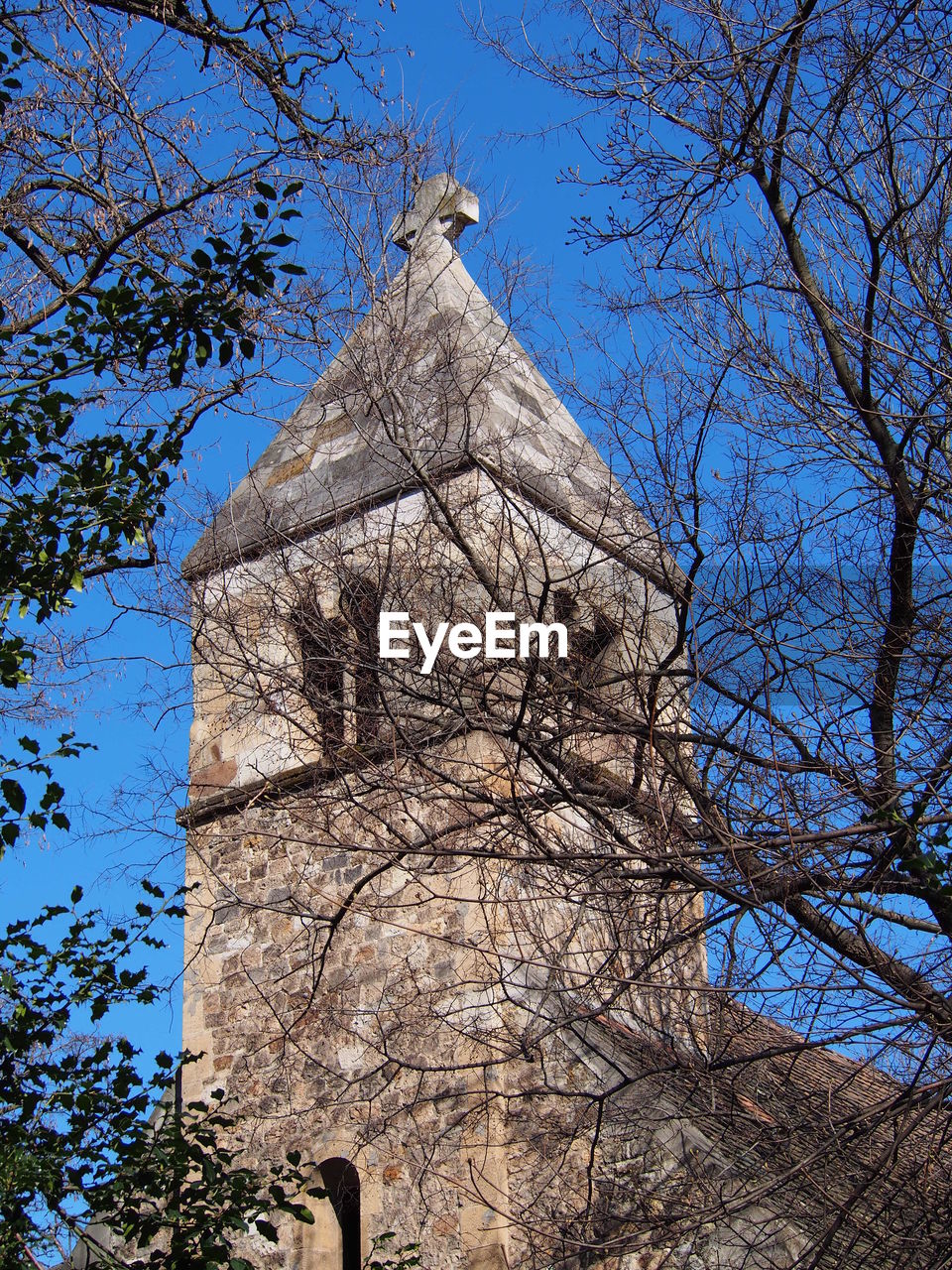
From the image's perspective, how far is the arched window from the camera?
7570mm

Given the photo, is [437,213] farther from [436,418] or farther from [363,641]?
[363,641]

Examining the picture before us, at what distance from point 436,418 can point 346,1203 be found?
391cm

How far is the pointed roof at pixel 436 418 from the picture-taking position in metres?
6.23

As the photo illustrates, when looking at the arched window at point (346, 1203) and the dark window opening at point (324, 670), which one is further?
the arched window at point (346, 1203)

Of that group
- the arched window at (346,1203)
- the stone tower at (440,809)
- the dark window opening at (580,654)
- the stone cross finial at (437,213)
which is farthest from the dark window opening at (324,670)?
the arched window at (346,1203)

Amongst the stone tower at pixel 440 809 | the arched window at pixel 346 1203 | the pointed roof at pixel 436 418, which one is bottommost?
the arched window at pixel 346 1203

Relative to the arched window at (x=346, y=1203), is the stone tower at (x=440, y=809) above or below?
above

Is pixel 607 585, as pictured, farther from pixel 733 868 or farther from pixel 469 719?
pixel 733 868

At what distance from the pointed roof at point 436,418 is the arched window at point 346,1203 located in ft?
9.82

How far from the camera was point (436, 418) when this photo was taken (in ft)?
22.5

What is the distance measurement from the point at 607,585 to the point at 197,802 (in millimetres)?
3585

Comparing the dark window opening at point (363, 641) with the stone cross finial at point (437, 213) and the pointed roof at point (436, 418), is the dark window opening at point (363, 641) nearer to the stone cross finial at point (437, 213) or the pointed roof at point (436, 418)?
the pointed roof at point (436, 418)

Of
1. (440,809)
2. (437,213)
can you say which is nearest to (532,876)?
(440,809)

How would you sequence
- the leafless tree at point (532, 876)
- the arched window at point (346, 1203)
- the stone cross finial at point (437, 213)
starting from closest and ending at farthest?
the leafless tree at point (532, 876), the stone cross finial at point (437, 213), the arched window at point (346, 1203)
